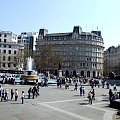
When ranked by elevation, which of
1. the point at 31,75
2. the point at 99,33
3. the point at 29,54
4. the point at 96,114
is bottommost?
the point at 96,114

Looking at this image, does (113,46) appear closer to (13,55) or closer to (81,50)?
(81,50)

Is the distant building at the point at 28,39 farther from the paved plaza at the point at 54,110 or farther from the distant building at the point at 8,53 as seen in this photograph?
the paved plaza at the point at 54,110

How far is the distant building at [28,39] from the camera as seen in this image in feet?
585

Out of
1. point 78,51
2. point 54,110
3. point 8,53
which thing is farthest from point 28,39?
point 54,110

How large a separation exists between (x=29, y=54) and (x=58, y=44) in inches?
977

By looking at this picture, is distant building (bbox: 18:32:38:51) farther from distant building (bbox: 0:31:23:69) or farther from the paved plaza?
the paved plaza

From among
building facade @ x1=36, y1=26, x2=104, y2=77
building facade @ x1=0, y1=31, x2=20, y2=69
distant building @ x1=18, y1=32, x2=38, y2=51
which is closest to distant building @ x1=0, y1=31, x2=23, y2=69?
building facade @ x1=0, y1=31, x2=20, y2=69


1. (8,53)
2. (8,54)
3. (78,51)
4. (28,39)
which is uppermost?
(28,39)

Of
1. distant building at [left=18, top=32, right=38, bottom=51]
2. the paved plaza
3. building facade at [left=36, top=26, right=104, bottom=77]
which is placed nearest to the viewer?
the paved plaza

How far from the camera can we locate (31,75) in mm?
62250

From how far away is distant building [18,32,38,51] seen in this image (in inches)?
7018

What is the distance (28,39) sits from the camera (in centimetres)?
18088

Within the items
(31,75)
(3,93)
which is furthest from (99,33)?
(3,93)

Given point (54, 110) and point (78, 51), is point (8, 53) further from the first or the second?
point (54, 110)
